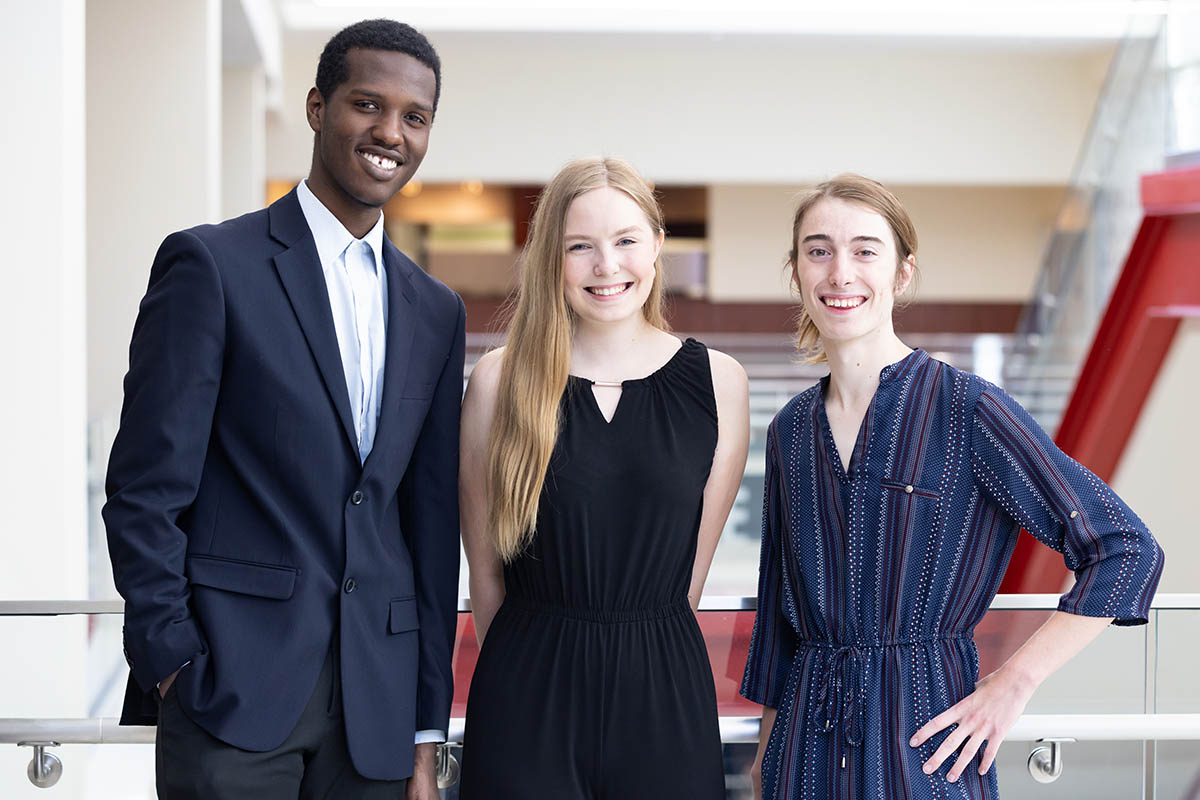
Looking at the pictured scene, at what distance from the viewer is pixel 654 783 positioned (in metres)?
2.05

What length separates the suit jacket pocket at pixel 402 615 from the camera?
6.50ft

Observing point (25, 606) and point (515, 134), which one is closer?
point (25, 606)

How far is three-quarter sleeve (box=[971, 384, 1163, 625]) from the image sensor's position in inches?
74.9

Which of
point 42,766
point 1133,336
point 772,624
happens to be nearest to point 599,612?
point 772,624

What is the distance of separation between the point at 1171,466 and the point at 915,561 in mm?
8105

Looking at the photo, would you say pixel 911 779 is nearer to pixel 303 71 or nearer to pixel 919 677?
pixel 919 677

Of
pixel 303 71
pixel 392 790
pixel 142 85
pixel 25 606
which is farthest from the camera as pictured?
pixel 303 71

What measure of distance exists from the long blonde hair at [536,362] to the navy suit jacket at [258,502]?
0.65ft

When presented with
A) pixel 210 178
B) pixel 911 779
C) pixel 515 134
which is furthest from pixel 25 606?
pixel 515 134

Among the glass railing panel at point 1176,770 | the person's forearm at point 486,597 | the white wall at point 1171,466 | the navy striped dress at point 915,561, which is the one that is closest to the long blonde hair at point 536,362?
the person's forearm at point 486,597

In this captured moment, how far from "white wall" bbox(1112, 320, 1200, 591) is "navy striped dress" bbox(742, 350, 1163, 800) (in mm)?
7702

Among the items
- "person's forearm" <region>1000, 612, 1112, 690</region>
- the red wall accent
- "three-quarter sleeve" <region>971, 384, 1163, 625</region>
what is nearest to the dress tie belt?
"person's forearm" <region>1000, 612, 1112, 690</region>

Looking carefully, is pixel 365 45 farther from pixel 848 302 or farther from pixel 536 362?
pixel 848 302

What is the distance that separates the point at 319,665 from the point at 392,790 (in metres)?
0.25
